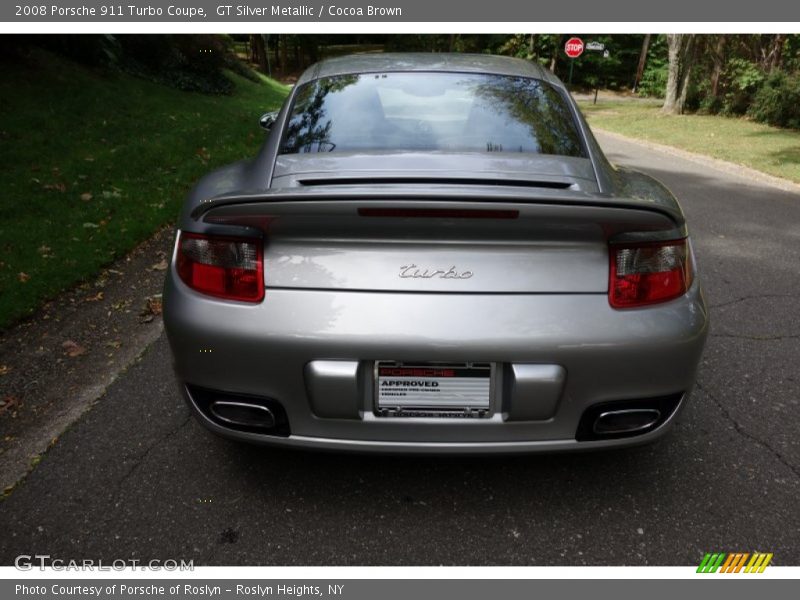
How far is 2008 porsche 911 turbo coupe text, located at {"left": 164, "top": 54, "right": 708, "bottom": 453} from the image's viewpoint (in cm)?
188

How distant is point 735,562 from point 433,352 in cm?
126

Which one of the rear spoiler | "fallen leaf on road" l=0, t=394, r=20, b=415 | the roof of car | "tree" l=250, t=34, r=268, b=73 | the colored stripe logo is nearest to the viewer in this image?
the rear spoiler

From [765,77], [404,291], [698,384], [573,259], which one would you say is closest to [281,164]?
[404,291]

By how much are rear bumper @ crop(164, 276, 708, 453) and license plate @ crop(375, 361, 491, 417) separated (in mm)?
28

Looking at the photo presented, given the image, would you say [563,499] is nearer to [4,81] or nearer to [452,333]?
[452,333]

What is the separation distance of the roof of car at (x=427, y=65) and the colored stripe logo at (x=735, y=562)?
2.30 metres

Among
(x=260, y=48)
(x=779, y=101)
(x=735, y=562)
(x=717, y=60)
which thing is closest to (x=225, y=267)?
(x=735, y=562)

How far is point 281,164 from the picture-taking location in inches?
93.9

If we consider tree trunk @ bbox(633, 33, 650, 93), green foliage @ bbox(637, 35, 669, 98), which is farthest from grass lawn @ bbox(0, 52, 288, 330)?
tree trunk @ bbox(633, 33, 650, 93)

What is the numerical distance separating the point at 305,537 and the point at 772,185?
30.0 feet

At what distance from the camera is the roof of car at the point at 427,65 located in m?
3.16

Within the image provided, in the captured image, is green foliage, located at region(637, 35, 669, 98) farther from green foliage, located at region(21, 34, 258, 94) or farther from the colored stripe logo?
the colored stripe logo

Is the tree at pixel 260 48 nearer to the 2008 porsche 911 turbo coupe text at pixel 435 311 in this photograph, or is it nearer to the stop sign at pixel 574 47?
the stop sign at pixel 574 47

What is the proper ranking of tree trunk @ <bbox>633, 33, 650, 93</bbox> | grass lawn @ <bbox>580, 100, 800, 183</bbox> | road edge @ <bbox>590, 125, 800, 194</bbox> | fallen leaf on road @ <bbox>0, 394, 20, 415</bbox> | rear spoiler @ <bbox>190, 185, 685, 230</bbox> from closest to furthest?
rear spoiler @ <bbox>190, 185, 685, 230</bbox>
fallen leaf on road @ <bbox>0, 394, 20, 415</bbox>
road edge @ <bbox>590, 125, 800, 194</bbox>
grass lawn @ <bbox>580, 100, 800, 183</bbox>
tree trunk @ <bbox>633, 33, 650, 93</bbox>
